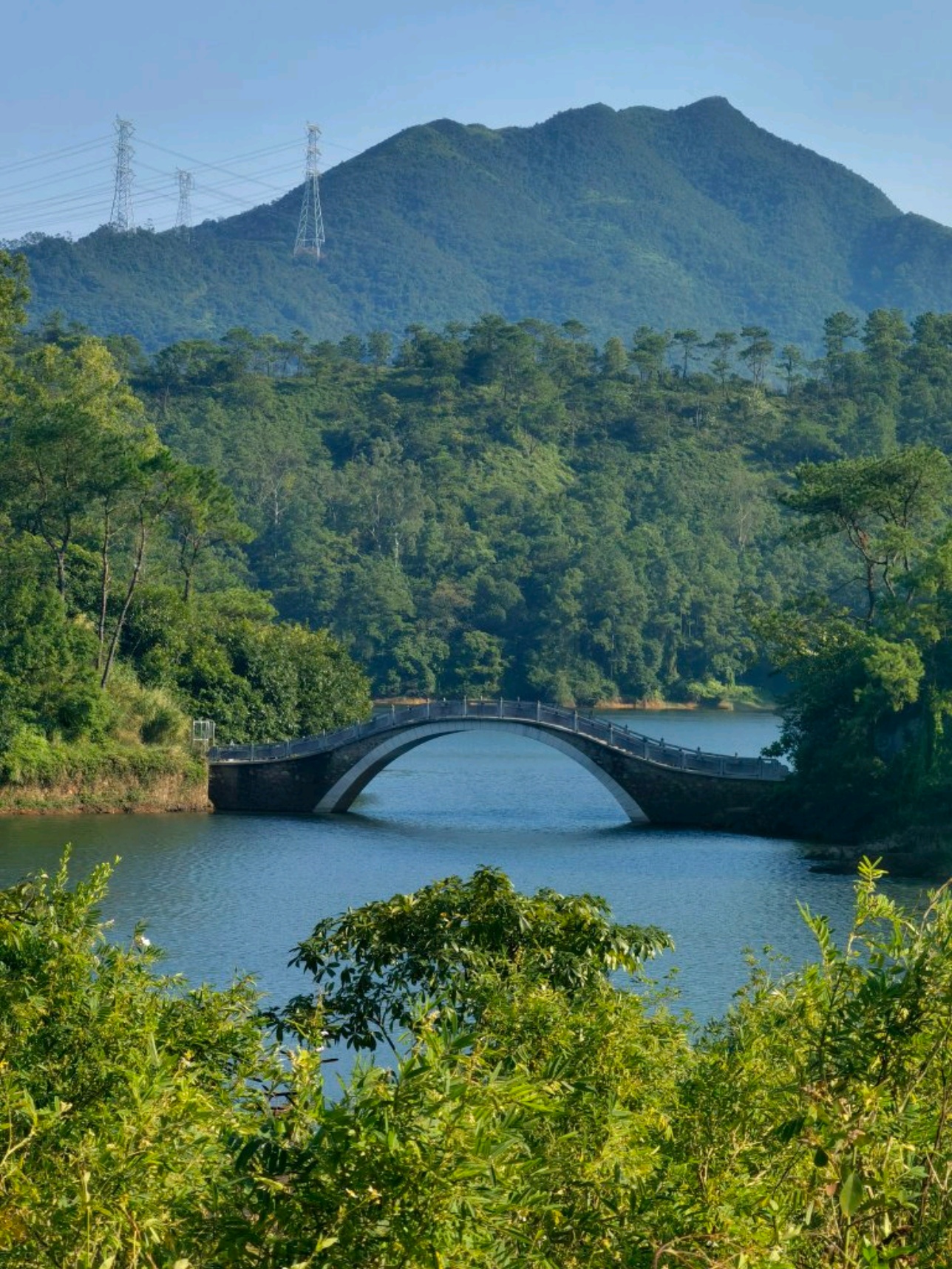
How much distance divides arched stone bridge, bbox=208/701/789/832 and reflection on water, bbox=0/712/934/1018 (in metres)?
0.84

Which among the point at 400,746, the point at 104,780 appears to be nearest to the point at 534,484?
the point at 400,746

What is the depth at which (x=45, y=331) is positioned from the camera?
357 ft

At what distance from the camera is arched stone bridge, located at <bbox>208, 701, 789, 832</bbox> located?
141 feet

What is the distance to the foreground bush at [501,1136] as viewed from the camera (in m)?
7.99

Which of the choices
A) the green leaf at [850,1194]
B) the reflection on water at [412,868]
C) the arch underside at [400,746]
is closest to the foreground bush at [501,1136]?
the green leaf at [850,1194]

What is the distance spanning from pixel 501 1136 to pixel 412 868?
1135 inches

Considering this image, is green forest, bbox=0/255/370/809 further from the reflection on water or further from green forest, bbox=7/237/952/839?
the reflection on water

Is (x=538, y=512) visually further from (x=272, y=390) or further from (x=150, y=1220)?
(x=150, y=1220)

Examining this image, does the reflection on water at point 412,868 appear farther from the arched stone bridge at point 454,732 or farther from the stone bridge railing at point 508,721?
the stone bridge railing at point 508,721

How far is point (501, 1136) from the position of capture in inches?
318

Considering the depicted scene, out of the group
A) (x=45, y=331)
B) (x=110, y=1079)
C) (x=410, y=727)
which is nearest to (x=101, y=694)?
(x=410, y=727)

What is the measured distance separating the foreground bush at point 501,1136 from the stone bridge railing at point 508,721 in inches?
1192

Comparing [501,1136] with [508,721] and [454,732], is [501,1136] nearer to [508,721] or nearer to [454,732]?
[508,721]

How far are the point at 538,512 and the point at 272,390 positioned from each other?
20.2m
